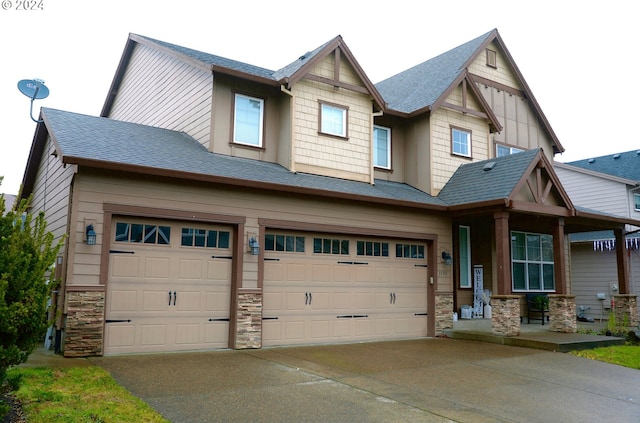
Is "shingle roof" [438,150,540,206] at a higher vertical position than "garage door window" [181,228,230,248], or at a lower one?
higher

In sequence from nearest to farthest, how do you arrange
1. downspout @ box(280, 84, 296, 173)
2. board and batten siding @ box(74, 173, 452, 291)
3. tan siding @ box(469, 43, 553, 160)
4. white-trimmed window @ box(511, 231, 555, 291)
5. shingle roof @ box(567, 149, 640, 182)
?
board and batten siding @ box(74, 173, 452, 291) < downspout @ box(280, 84, 296, 173) < white-trimmed window @ box(511, 231, 555, 291) < tan siding @ box(469, 43, 553, 160) < shingle roof @ box(567, 149, 640, 182)

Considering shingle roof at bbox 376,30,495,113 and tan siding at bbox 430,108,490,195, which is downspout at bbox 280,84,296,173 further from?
tan siding at bbox 430,108,490,195

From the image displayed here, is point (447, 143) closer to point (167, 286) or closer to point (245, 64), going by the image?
point (245, 64)

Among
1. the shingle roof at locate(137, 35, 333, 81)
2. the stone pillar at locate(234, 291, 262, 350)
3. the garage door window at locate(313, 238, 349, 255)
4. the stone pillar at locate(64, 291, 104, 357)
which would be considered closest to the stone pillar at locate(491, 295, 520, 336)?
the garage door window at locate(313, 238, 349, 255)

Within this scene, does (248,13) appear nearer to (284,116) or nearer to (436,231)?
(284,116)

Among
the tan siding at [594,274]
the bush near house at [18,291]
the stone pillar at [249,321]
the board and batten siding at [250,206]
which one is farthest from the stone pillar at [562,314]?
the bush near house at [18,291]

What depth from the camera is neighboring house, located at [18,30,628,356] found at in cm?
910

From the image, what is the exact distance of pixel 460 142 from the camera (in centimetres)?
1532

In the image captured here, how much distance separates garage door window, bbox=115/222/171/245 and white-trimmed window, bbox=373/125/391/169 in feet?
22.5

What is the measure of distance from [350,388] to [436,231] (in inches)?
279

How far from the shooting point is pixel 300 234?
36.7ft

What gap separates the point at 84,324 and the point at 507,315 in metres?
8.41

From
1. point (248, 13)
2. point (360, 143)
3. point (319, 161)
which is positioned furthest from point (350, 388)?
point (248, 13)

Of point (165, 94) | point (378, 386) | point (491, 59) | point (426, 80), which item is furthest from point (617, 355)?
point (165, 94)
